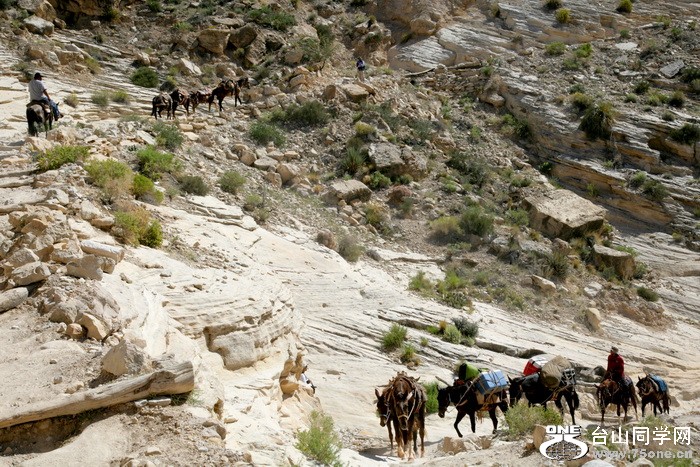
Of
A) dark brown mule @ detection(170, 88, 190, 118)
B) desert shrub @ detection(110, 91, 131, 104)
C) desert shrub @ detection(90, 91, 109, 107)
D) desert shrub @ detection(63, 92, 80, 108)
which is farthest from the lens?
desert shrub @ detection(110, 91, 131, 104)

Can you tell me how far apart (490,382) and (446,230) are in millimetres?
9736

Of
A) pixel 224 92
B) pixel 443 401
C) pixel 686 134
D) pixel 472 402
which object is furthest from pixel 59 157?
pixel 686 134

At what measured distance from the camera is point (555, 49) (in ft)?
98.5

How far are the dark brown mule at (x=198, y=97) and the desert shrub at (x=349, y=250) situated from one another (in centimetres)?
813

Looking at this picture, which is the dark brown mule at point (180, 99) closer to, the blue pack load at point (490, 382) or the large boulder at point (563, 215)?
the large boulder at point (563, 215)

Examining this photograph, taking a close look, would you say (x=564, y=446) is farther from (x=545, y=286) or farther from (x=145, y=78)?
(x=145, y=78)

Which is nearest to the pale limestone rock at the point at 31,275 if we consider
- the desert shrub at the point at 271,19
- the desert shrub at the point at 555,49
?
the desert shrub at the point at 271,19

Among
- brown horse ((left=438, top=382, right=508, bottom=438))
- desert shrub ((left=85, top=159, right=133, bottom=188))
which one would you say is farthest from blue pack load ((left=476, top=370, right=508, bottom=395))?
desert shrub ((left=85, top=159, right=133, bottom=188))

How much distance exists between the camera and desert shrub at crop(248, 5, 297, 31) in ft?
100

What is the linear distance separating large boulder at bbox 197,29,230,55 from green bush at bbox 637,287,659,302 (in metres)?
19.0

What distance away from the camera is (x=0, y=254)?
9320 millimetres

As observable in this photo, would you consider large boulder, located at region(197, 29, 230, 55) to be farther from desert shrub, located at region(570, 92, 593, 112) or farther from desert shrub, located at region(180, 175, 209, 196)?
desert shrub, located at region(570, 92, 593, 112)

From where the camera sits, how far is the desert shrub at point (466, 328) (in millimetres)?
15969

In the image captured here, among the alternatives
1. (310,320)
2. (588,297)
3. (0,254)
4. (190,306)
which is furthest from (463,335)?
(0,254)
